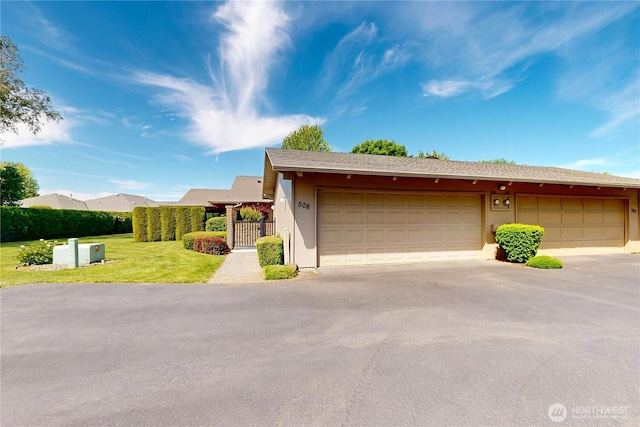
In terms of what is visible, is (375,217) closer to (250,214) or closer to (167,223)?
(250,214)

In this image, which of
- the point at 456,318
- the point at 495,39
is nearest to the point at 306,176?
the point at 456,318

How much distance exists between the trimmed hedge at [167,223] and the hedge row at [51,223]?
24.7 feet

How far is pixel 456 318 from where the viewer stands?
4.03 m

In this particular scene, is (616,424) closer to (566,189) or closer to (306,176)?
(306,176)

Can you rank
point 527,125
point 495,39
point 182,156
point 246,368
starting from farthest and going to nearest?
1. point 182,156
2. point 527,125
3. point 495,39
4. point 246,368

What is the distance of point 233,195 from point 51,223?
12.0m

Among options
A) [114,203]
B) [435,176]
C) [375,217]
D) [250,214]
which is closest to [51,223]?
[250,214]

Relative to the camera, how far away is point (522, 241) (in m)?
8.40

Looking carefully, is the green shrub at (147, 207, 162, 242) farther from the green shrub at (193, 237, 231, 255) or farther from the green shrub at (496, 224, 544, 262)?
the green shrub at (496, 224, 544, 262)

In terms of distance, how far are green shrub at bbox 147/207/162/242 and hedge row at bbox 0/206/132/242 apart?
687 cm

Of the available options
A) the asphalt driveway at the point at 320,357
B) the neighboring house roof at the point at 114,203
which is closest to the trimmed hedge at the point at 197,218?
the asphalt driveway at the point at 320,357

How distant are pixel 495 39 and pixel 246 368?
1313cm

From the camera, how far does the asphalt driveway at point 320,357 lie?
2088mm

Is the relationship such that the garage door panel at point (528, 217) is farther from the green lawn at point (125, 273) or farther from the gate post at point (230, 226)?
the gate post at point (230, 226)
